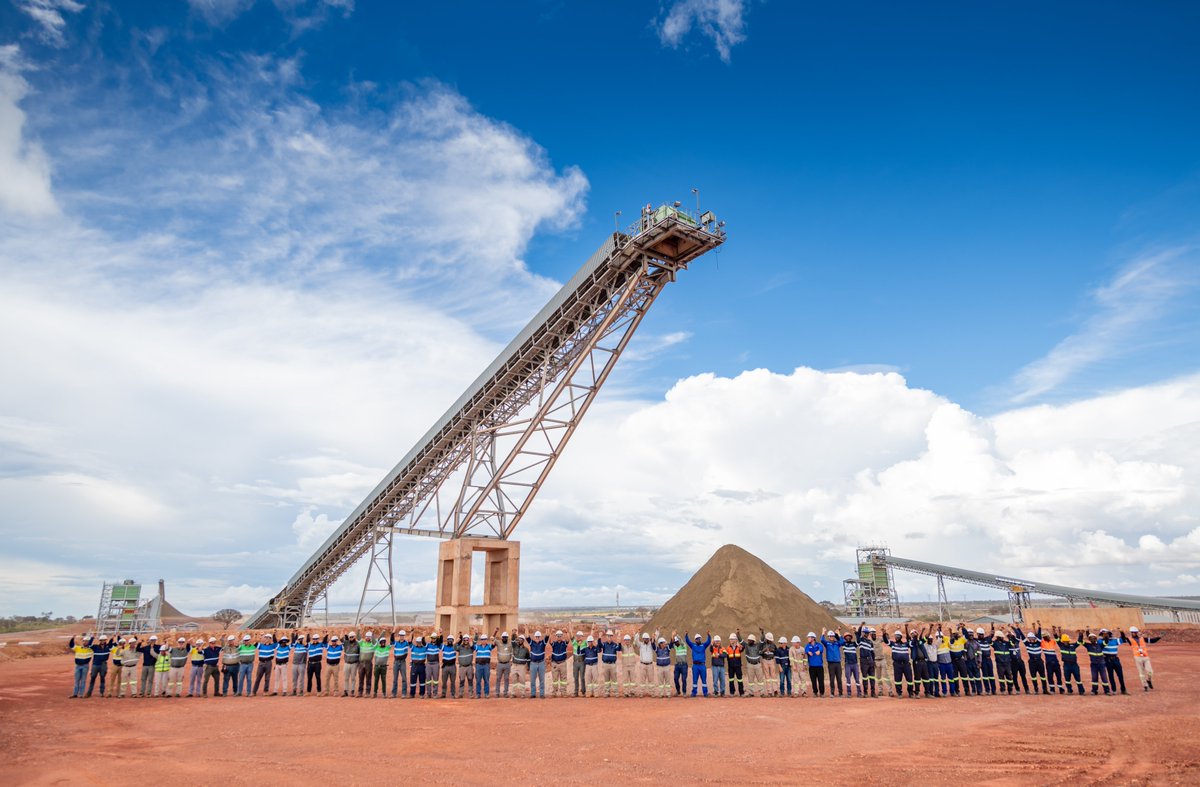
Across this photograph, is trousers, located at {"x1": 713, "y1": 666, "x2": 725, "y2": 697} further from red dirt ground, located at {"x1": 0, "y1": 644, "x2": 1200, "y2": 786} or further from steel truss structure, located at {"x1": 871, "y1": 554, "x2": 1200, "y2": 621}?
steel truss structure, located at {"x1": 871, "y1": 554, "x2": 1200, "y2": 621}

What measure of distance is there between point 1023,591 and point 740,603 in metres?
31.1

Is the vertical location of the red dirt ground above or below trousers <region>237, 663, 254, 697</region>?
below

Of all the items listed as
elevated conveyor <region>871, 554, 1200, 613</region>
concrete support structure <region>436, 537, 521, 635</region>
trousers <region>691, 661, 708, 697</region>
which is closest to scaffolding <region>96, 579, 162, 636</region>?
concrete support structure <region>436, 537, 521, 635</region>

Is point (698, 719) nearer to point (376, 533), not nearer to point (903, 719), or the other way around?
point (903, 719)

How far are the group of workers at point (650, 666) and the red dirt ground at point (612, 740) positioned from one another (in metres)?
0.73

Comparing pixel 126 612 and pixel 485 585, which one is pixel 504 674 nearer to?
pixel 485 585

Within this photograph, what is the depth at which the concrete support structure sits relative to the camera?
890 inches

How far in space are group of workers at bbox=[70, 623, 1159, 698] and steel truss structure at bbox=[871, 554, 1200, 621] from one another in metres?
32.0

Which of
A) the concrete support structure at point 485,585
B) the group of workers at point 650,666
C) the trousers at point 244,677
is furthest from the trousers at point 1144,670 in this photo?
the trousers at point 244,677

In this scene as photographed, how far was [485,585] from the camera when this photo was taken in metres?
24.1

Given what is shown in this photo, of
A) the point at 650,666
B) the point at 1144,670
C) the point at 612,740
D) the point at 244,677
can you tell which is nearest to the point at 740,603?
the point at 650,666

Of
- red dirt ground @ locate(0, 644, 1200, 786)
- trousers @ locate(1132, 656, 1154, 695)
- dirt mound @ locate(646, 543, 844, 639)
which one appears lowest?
red dirt ground @ locate(0, 644, 1200, 786)

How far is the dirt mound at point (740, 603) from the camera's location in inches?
860

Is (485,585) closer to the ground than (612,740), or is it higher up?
higher up
